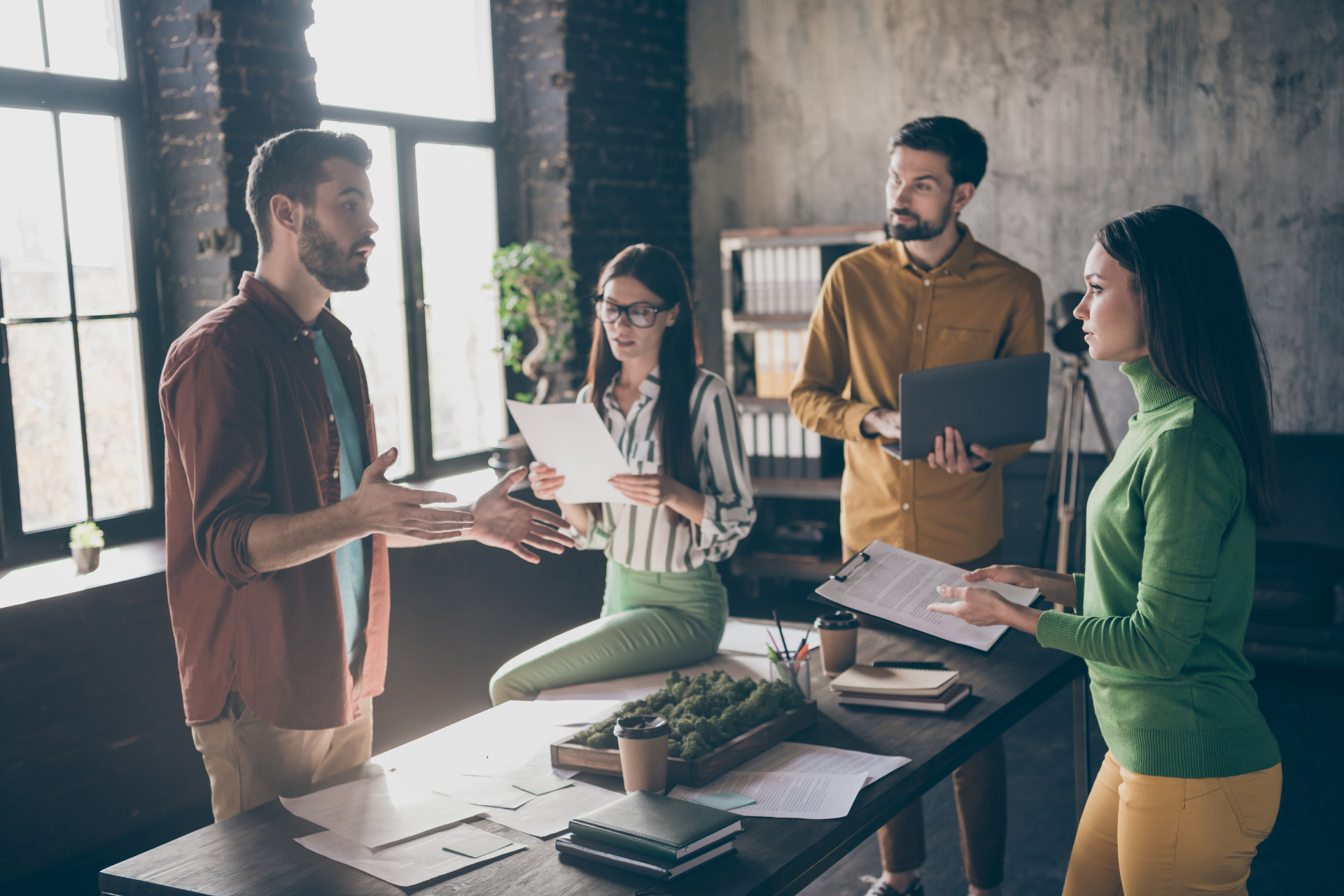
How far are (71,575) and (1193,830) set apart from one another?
2861mm

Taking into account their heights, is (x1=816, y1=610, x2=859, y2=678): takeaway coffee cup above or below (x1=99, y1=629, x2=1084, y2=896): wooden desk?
above

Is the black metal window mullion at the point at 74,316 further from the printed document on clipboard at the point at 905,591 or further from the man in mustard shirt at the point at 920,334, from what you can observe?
the printed document on clipboard at the point at 905,591

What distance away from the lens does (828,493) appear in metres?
5.00

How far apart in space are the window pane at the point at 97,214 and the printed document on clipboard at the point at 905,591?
2.66 m

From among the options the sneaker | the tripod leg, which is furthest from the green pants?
the tripod leg

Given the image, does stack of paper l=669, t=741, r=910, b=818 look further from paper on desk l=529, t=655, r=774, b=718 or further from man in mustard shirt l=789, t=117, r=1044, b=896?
man in mustard shirt l=789, t=117, r=1044, b=896

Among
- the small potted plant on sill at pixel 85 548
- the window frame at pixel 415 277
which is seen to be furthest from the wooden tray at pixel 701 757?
the window frame at pixel 415 277

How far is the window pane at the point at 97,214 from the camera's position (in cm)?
340

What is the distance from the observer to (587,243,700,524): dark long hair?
2594mm

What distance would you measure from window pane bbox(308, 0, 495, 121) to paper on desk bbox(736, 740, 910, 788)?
3076mm

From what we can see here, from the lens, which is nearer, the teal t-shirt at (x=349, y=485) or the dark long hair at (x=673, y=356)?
the teal t-shirt at (x=349, y=485)

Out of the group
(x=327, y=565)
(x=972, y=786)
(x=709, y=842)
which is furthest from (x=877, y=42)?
(x=709, y=842)

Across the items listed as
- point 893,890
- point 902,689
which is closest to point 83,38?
point 902,689

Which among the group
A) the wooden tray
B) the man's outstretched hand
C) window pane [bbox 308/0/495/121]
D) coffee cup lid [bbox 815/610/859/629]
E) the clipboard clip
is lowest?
the wooden tray
